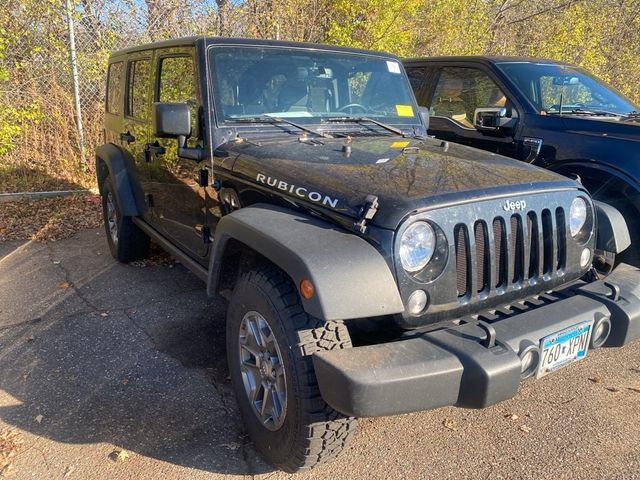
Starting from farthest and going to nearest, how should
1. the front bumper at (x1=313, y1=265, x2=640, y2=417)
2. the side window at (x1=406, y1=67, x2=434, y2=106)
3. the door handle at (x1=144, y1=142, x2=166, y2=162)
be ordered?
the side window at (x1=406, y1=67, x2=434, y2=106) < the door handle at (x1=144, y1=142, x2=166, y2=162) < the front bumper at (x1=313, y1=265, x2=640, y2=417)

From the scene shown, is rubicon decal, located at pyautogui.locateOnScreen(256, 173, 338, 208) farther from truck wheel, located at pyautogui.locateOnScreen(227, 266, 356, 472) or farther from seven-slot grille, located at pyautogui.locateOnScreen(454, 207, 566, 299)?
seven-slot grille, located at pyautogui.locateOnScreen(454, 207, 566, 299)

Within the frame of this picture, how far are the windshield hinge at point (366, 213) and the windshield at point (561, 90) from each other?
10.8ft

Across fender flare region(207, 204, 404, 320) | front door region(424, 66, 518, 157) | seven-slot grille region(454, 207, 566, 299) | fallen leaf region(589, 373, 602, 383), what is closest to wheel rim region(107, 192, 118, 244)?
fender flare region(207, 204, 404, 320)

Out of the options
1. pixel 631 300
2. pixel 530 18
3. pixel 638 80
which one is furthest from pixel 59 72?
pixel 638 80

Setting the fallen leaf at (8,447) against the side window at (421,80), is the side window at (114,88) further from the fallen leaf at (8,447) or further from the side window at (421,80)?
the fallen leaf at (8,447)

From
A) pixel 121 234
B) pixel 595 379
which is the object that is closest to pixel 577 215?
pixel 595 379

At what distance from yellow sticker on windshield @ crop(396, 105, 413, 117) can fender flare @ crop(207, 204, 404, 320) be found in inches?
70.0

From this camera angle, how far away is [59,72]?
24.8ft

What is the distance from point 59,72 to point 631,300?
7.84 metres

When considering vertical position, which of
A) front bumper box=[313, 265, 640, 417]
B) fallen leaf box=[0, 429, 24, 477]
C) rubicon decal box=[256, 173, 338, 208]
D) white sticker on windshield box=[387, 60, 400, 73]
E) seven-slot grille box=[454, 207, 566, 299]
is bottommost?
fallen leaf box=[0, 429, 24, 477]

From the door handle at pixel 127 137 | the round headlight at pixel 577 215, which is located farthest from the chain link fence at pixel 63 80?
the round headlight at pixel 577 215

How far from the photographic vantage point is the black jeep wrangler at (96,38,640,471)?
6.42 feet

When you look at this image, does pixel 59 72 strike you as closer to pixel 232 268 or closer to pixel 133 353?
pixel 133 353

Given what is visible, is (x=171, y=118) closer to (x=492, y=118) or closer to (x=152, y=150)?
(x=152, y=150)
